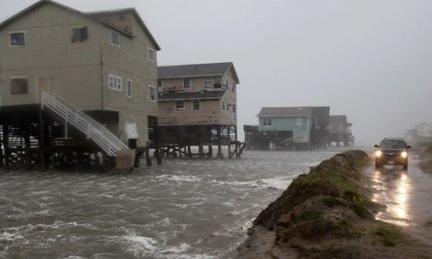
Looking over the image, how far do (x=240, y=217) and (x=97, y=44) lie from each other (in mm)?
21048

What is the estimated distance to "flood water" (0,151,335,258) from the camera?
1135 cm

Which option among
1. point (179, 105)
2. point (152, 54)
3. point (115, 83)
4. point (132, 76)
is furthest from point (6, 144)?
point (179, 105)

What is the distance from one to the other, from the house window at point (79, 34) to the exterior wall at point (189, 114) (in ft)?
67.3

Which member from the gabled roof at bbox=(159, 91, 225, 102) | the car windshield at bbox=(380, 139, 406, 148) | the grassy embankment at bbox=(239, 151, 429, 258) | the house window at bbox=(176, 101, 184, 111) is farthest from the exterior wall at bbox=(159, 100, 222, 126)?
the grassy embankment at bbox=(239, 151, 429, 258)

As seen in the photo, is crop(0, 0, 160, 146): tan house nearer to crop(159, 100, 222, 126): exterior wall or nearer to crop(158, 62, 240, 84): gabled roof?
crop(159, 100, 222, 126): exterior wall

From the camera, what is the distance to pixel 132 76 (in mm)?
36906

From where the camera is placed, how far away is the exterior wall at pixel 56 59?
107ft

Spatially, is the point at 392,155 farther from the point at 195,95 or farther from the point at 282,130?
the point at 282,130

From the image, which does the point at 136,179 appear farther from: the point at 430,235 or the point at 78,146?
the point at 430,235

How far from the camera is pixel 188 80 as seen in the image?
177 feet

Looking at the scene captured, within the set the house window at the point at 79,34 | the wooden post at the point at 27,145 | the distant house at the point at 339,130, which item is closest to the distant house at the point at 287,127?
the distant house at the point at 339,130

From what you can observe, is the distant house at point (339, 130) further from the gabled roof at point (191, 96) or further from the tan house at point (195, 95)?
the gabled roof at point (191, 96)

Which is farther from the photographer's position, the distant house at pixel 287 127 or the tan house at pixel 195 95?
Answer: the distant house at pixel 287 127

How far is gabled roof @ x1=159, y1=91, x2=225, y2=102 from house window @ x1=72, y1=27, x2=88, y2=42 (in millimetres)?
20213
